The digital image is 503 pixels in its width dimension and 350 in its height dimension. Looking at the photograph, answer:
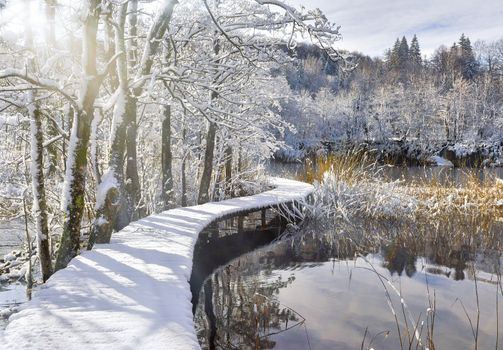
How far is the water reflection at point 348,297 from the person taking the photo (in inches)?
161

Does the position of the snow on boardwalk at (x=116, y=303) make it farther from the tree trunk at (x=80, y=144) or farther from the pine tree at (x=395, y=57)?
the pine tree at (x=395, y=57)

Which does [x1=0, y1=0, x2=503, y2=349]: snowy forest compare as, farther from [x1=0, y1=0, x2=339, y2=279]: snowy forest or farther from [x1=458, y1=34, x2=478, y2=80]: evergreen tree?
[x1=458, y1=34, x2=478, y2=80]: evergreen tree

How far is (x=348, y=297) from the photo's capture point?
5258 mm

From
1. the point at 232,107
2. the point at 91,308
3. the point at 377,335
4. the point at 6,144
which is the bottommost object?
the point at 377,335

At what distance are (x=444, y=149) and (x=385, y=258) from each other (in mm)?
29771

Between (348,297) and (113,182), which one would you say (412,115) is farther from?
(113,182)

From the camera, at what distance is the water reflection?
4.09 meters

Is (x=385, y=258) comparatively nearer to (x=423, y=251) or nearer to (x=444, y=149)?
(x=423, y=251)

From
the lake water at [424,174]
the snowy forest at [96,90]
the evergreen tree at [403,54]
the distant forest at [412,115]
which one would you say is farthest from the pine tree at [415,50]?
the snowy forest at [96,90]

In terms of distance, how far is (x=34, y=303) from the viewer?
10.3 ft

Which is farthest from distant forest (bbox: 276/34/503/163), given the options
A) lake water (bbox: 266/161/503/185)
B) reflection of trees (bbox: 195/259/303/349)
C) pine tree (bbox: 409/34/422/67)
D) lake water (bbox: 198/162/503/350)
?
reflection of trees (bbox: 195/259/303/349)

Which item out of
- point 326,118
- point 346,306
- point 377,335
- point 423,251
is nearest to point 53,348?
point 377,335

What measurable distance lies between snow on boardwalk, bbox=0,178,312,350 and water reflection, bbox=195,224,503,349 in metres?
0.74

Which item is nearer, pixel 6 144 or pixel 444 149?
pixel 6 144
